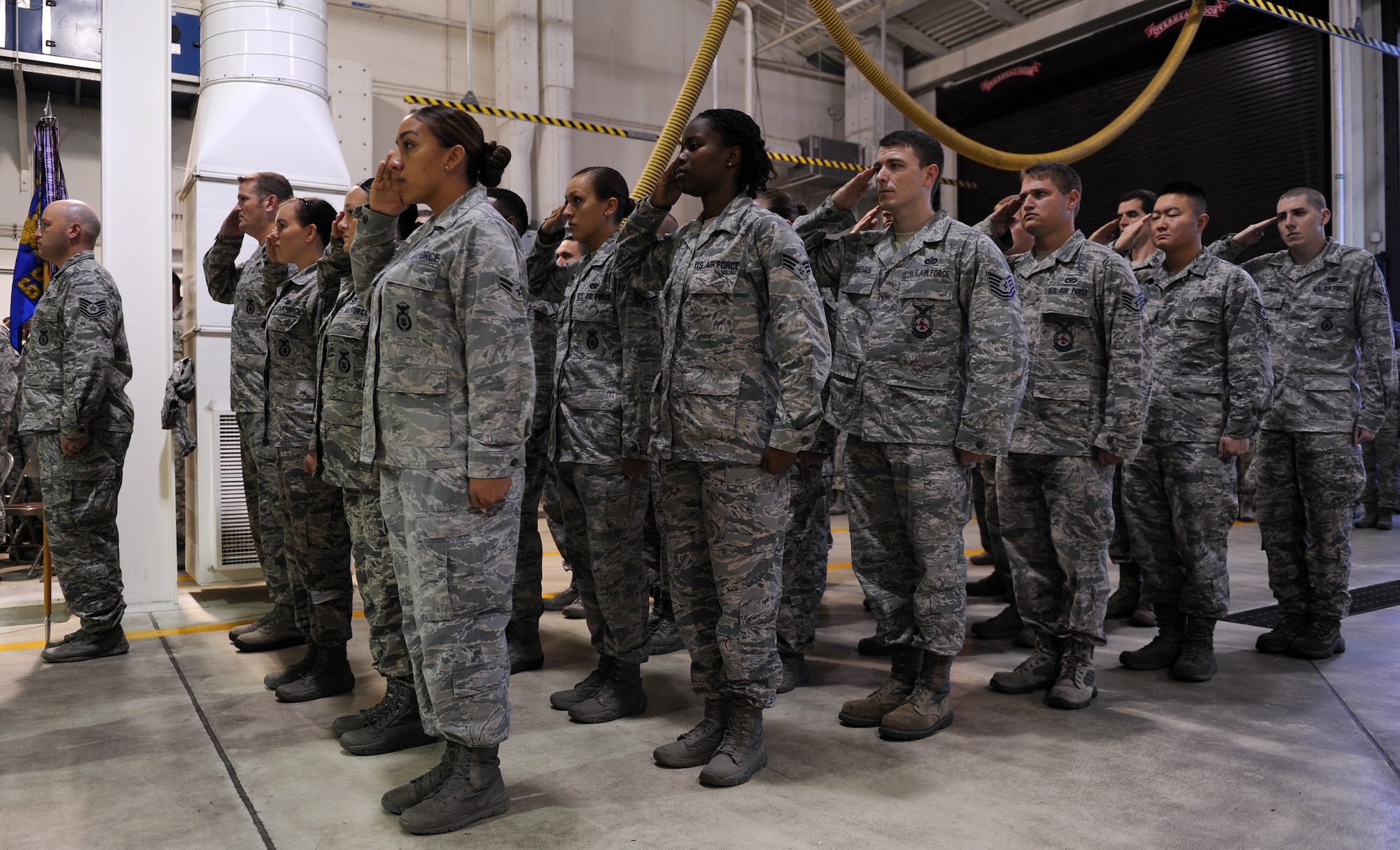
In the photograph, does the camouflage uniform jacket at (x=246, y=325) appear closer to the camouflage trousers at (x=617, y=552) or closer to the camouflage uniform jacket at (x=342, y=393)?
the camouflage uniform jacket at (x=342, y=393)

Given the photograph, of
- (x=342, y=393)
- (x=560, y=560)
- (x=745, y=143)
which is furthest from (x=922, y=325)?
(x=560, y=560)

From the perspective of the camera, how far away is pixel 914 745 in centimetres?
276

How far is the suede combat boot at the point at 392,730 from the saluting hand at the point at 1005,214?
8.45ft

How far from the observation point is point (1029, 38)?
9.98 m

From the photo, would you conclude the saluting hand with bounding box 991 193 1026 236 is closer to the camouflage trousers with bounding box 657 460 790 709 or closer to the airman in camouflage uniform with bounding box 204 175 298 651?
the camouflage trousers with bounding box 657 460 790 709

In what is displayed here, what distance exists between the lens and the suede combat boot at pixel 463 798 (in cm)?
219

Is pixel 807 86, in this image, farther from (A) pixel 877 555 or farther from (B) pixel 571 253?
(A) pixel 877 555

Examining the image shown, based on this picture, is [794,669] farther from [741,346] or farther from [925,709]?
[741,346]

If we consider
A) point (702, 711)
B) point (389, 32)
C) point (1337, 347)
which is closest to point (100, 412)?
point (702, 711)

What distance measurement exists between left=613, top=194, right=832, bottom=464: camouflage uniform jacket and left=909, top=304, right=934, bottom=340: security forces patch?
0.57m

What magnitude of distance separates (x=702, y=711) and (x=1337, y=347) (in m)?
3.11

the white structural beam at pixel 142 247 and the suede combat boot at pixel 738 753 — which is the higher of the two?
the white structural beam at pixel 142 247

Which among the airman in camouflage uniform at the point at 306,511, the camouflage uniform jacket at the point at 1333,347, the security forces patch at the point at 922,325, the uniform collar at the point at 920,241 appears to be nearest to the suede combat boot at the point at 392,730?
the airman in camouflage uniform at the point at 306,511

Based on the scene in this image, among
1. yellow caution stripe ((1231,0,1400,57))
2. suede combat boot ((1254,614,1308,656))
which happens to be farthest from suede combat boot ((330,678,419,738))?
yellow caution stripe ((1231,0,1400,57))
